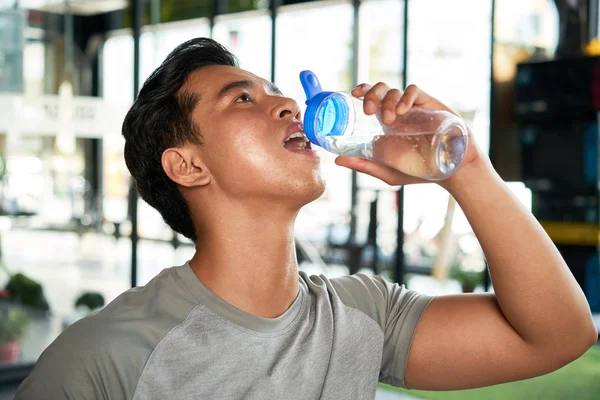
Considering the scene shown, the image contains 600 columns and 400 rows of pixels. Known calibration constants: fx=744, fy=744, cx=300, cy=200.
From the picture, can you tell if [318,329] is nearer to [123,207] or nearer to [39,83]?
[39,83]

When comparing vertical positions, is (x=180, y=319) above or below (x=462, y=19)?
below

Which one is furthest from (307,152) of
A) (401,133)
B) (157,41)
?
(157,41)

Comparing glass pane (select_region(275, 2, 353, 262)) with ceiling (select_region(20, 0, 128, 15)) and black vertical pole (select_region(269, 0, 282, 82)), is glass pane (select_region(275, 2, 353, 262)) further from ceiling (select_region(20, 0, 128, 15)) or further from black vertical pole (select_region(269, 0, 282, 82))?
ceiling (select_region(20, 0, 128, 15))

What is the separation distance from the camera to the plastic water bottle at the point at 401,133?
3.95 feet

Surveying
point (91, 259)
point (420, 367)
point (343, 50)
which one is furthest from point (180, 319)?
point (343, 50)

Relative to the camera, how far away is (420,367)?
1378mm

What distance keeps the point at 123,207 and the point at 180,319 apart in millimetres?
3430

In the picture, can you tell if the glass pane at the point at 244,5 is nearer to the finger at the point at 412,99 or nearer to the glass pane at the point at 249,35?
the glass pane at the point at 249,35

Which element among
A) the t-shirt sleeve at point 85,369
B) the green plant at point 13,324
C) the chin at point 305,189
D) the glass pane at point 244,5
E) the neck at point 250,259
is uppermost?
the glass pane at point 244,5

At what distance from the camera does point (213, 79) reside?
4.73 ft

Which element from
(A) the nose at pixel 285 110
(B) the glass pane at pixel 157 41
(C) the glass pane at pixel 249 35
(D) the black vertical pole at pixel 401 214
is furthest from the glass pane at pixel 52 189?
(A) the nose at pixel 285 110

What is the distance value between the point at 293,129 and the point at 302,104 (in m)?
1.58

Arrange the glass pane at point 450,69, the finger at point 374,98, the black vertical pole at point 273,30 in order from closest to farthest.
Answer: the finger at point 374,98, the black vertical pole at point 273,30, the glass pane at point 450,69

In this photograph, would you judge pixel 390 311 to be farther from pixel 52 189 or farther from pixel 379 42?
pixel 379 42
